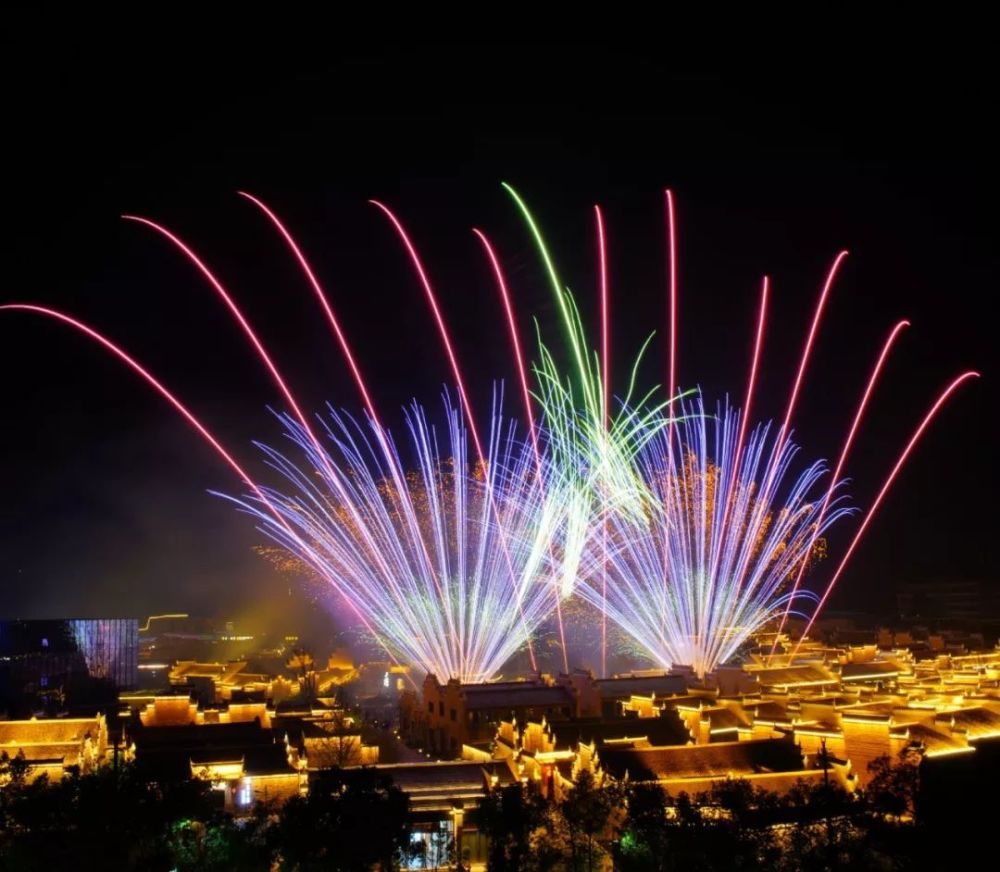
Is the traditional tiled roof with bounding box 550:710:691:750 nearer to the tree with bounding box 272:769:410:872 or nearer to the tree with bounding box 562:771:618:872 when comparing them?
the tree with bounding box 562:771:618:872

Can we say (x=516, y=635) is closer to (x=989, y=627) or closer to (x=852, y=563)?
(x=989, y=627)

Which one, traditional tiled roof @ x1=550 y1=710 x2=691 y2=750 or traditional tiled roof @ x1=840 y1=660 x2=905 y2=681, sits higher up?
traditional tiled roof @ x1=840 y1=660 x2=905 y2=681

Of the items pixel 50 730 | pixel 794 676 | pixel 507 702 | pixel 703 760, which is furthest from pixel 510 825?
pixel 794 676

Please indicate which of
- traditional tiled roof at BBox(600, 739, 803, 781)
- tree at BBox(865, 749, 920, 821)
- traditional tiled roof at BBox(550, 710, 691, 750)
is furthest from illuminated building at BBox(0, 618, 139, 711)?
tree at BBox(865, 749, 920, 821)

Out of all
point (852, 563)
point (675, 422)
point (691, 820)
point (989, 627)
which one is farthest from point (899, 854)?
point (852, 563)

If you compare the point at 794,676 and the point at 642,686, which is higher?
the point at 642,686

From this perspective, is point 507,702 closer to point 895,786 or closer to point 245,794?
point 245,794

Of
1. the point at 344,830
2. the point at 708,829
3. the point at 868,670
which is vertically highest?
the point at 868,670

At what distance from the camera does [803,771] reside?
1781cm

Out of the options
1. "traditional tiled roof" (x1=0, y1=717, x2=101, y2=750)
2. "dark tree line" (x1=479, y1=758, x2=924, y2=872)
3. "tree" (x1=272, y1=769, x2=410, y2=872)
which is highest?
"traditional tiled roof" (x1=0, y1=717, x2=101, y2=750)

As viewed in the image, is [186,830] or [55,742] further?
[55,742]

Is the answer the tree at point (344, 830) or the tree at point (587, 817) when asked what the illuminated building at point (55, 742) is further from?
the tree at point (587, 817)

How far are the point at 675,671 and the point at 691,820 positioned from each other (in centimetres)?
1470

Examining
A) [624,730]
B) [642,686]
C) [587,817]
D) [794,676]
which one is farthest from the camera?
[794,676]
